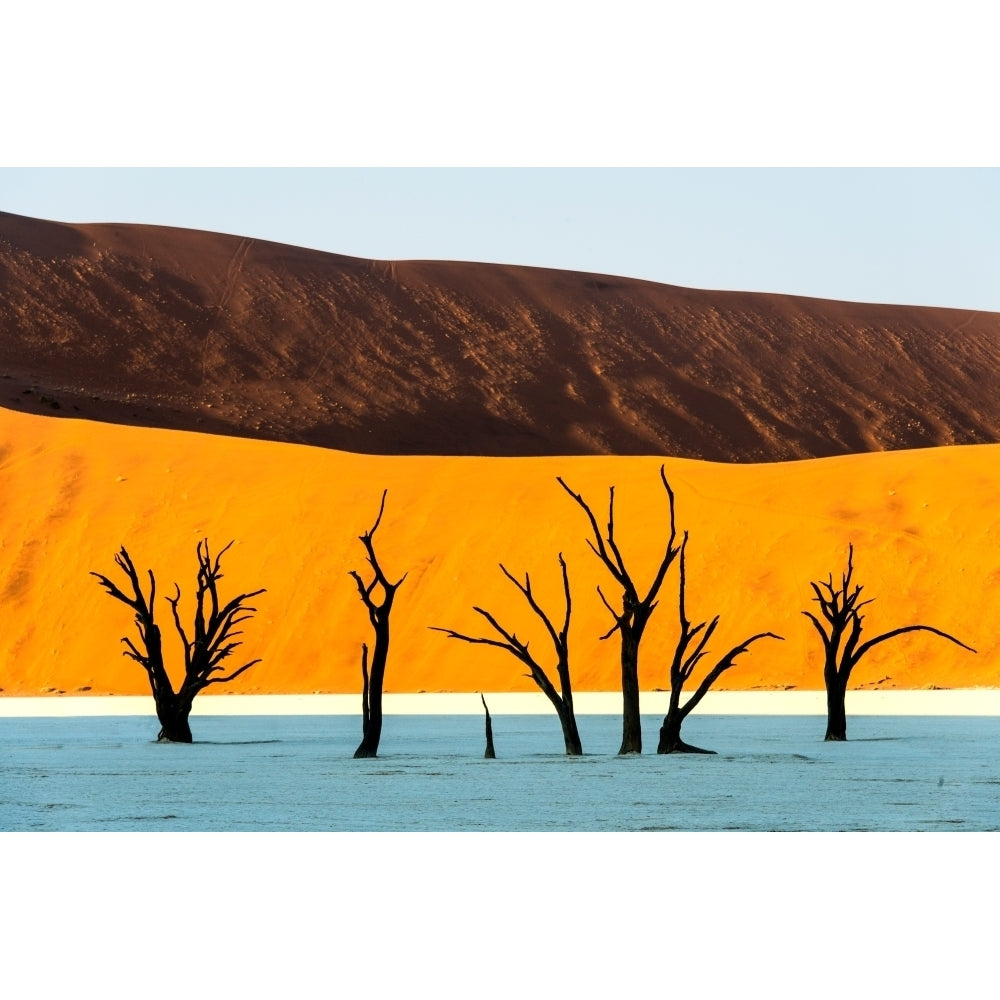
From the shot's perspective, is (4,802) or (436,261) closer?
(4,802)

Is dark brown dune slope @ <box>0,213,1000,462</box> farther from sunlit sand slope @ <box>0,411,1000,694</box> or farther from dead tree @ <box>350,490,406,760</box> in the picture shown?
dead tree @ <box>350,490,406,760</box>

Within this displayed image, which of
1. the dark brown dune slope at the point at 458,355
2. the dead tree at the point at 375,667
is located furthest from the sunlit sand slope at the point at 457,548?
the dark brown dune slope at the point at 458,355

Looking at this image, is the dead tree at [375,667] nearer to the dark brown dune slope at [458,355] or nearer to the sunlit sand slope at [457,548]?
the sunlit sand slope at [457,548]

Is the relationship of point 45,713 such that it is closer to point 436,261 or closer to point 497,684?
point 497,684

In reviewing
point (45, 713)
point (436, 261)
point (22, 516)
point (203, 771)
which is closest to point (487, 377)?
point (436, 261)

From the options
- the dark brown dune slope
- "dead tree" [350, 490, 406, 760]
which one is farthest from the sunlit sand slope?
the dark brown dune slope

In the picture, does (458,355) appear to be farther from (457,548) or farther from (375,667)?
(375,667)

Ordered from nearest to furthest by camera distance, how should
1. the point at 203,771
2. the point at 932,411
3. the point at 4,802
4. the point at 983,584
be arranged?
the point at 4,802 → the point at 203,771 → the point at 983,584 → the point at 932,411
